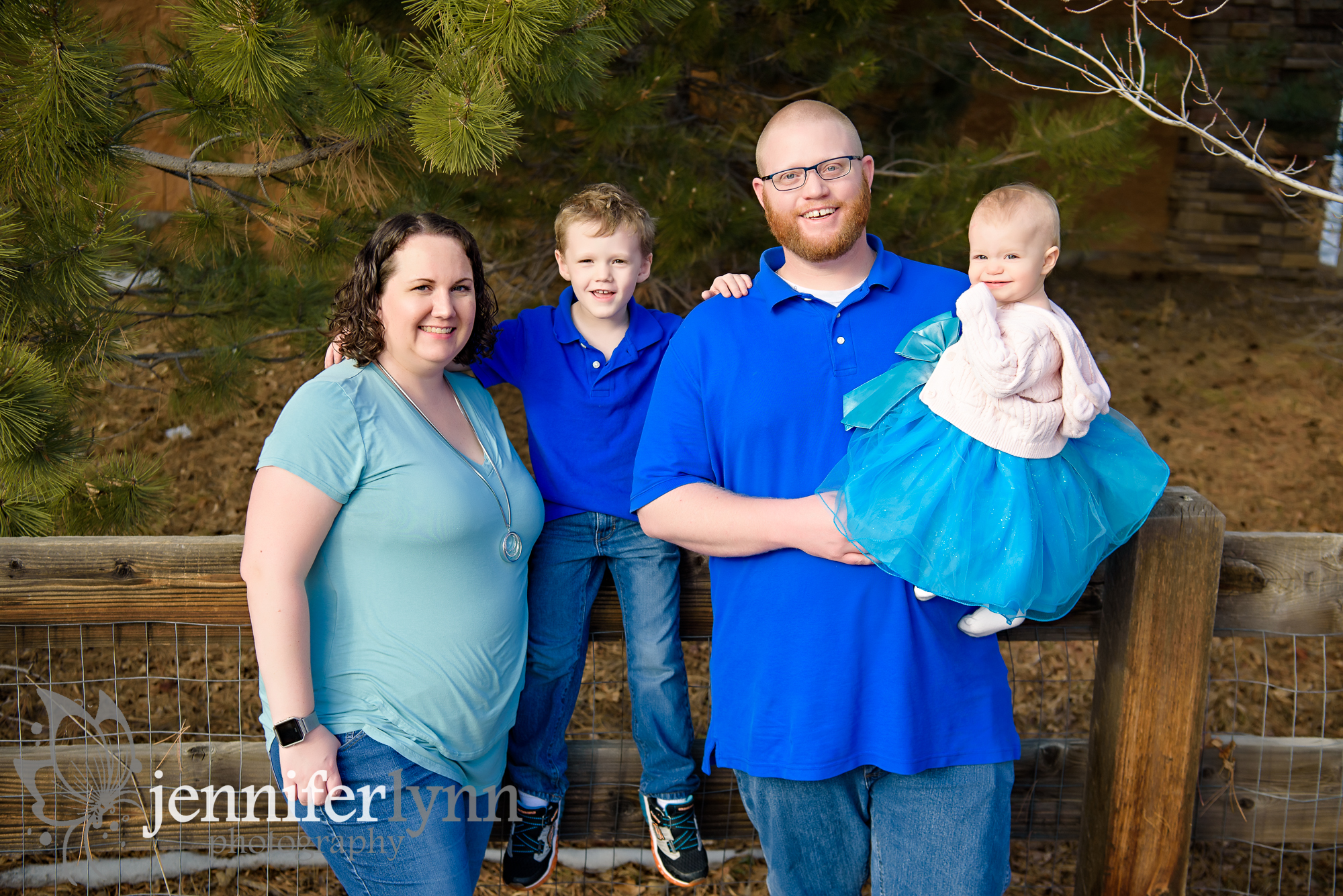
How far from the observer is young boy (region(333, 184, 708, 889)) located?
2.16 meters

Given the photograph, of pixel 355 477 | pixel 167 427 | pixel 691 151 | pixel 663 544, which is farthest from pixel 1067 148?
pixel 167 427

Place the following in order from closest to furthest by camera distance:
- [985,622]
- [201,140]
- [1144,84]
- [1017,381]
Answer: [1017,381], [985,622], [201,140], [1144,84]

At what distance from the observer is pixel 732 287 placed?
1.98m

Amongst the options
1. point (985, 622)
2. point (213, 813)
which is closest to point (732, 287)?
point (985, 622)

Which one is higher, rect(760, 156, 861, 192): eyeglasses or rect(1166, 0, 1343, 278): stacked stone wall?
rect(1166, 0, 1343, 278): stacked stone wall

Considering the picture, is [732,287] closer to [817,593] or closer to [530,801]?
[817,593]

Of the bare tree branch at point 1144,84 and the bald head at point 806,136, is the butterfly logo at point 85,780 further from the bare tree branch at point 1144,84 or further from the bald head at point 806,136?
the bare tree branch at point 1144,84

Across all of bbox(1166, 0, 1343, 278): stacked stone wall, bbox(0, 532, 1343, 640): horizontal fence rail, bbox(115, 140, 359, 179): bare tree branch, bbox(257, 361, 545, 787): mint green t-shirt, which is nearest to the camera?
bbox(257, 361, 545, 787): mint green t-shirt

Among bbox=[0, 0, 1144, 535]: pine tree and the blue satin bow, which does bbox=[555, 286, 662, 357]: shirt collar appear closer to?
bbox=[0, 0, 1144, 535]: pine tree

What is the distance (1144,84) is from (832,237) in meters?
2.25

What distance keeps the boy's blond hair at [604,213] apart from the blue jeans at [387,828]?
1.15 m

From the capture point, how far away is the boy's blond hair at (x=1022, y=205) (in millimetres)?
1732

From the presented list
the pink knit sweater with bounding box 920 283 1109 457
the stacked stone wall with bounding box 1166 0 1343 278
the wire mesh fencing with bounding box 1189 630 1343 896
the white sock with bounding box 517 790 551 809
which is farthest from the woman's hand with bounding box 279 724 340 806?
the stacked stone wall with bounding box 1166 0 1343 278

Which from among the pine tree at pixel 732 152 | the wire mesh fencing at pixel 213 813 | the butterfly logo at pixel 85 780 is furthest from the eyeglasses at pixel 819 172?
the butterfly logo at pixel 85 780
